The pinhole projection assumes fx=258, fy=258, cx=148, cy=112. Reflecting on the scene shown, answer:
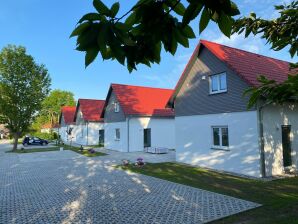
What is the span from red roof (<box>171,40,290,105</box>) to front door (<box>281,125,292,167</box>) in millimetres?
2540

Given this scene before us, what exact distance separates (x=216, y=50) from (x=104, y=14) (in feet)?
45.5

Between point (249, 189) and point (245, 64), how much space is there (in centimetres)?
696

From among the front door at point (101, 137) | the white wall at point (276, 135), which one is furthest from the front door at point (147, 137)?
the white wall at point (276, 135)

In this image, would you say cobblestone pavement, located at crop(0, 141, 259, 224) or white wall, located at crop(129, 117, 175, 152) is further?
white wall, located at crop(129, 117, 175, 152)

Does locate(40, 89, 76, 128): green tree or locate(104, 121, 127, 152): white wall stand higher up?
locate(40, 89, 76, 128): green tree

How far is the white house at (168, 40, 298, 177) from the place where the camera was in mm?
12242

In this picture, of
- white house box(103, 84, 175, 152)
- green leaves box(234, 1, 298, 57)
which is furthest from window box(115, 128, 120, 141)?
green leaves box(234, 1, 298, 57)

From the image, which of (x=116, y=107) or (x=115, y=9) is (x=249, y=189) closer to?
(x=115, y=9)

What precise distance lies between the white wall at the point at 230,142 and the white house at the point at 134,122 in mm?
8698

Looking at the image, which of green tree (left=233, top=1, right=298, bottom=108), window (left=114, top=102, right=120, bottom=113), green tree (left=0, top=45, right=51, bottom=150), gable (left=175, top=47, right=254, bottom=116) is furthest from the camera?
green tree (left=0, top=45, right=51, bottom=150)

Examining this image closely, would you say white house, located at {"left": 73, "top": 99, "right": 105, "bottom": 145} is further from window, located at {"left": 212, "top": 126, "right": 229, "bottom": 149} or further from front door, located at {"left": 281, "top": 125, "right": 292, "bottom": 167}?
front door, located at {"left": 281, "top": 125, "right": 292, "bottom": 167}

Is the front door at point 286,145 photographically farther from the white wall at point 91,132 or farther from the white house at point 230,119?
the white wall at point 91,132

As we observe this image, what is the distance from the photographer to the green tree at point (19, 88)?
97.7 feet

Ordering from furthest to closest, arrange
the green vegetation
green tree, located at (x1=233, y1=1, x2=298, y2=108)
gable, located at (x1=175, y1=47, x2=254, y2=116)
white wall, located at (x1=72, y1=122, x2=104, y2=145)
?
the green vegetation < white wall, located at (x1=72, y1=122, x2=104, y2=145) < gable, located at (x1=175, y1=47, x2=254, y2=116) < green tree, located at (x1=233, y1=1, x2=298, y2=108)
